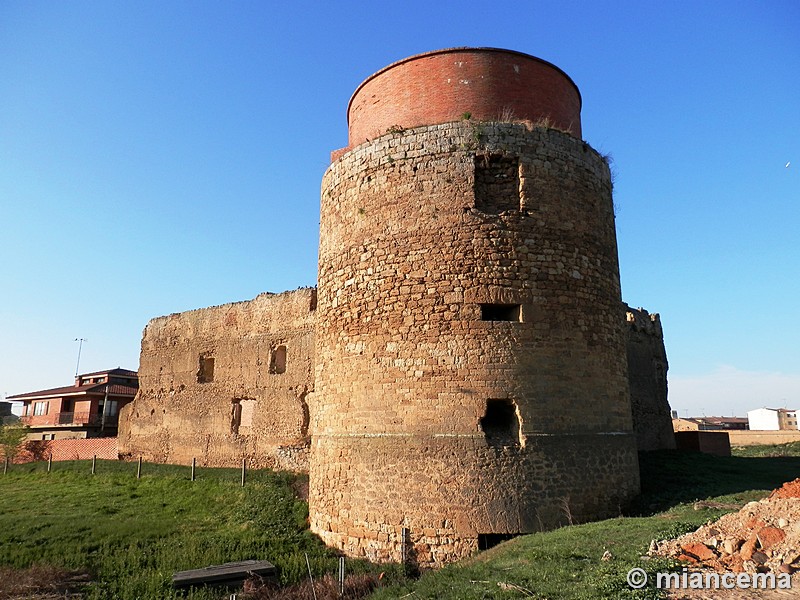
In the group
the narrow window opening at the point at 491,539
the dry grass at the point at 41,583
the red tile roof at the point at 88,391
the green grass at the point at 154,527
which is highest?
the red tile roof at the point at 88,391

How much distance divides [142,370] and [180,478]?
6183 mm

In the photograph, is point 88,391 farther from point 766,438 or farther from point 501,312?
point 766,438

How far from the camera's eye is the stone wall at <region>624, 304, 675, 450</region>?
59.0 ft

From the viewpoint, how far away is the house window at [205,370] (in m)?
19.4

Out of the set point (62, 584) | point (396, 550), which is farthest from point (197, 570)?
point (396, 550)

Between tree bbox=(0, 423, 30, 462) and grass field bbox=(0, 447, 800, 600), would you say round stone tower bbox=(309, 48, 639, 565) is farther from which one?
tree bbox=(0, 423, 30, 462)

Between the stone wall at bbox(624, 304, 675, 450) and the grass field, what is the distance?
7.49ft

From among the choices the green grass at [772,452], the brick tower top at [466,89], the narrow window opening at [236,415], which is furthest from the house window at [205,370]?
the green grass at [772,452]

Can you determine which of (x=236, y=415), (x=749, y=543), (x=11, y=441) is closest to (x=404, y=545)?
(x=749, y=543)

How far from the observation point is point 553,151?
1010cm

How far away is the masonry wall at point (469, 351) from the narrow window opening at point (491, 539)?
0.48ft

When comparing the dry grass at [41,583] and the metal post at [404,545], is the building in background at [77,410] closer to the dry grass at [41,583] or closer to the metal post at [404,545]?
the dry grass at [41,583]

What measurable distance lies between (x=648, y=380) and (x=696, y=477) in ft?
25.0

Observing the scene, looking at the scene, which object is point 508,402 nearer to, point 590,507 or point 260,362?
→ point 590,507
